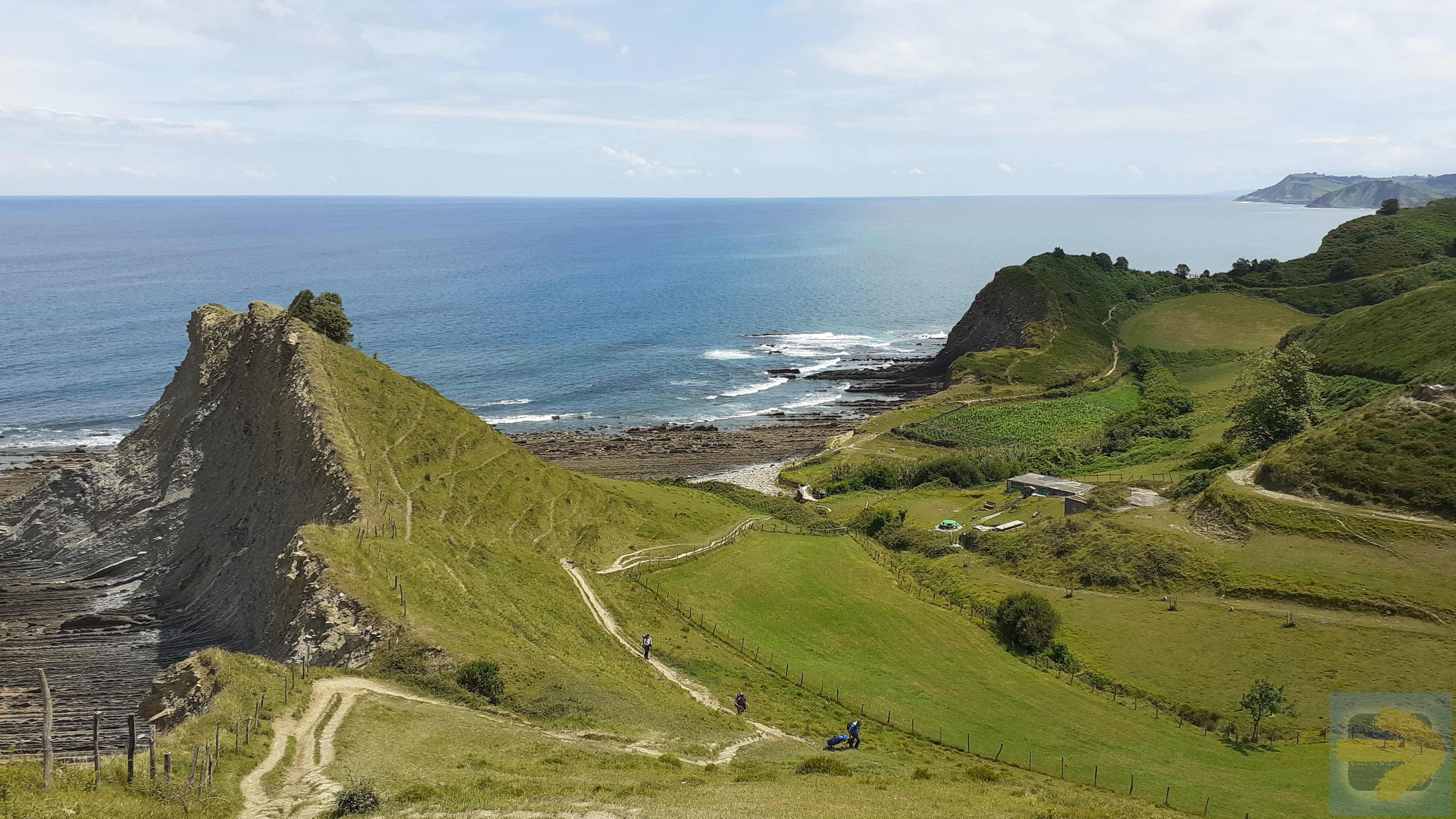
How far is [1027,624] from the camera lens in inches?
2061

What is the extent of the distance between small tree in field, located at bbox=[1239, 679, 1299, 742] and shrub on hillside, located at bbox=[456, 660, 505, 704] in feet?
117

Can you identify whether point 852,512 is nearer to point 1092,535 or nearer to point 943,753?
point 1092,535

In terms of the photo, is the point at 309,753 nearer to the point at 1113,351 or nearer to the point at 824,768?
the point at 824,768

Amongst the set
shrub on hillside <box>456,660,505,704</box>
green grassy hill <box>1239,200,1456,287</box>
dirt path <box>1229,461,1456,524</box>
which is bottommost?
shrub on hillside <box>456,660,505,704</box>

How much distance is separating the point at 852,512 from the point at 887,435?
37.3 meters

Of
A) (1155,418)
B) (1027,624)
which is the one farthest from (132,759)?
(1155,418)

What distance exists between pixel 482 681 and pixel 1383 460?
6066 cm

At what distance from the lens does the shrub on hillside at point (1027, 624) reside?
171ft

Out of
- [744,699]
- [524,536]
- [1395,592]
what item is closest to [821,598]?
[744,699]

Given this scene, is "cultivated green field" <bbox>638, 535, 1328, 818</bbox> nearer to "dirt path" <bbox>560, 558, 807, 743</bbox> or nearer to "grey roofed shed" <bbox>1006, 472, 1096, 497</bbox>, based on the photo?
"dirt path" <bbox>560, 558, 807, 743</bbox>

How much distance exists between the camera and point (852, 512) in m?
82.9

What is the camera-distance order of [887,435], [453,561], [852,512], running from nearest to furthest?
[453,561] < [852,512] < [887,435]

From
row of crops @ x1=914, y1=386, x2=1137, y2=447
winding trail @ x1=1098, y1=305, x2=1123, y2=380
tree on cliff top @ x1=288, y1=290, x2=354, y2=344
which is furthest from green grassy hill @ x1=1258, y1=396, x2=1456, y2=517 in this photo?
winding trail @ x1=1098, y1=305, x2=1123, y2=380

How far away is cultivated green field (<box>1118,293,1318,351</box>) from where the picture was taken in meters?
151
